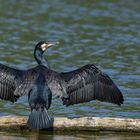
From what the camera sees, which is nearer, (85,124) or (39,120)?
(39,120)

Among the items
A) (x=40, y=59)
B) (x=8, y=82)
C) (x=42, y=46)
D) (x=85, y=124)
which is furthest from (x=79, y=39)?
(x=85, y=124)

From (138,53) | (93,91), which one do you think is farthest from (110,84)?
(138,53)

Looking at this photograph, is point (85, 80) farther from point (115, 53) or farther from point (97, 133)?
point (115, 53)

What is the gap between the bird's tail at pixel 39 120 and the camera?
9648 mm

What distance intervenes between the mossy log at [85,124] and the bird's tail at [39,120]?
0.59 ft

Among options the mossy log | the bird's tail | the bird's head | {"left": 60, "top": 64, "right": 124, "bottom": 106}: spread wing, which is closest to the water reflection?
the mossy log

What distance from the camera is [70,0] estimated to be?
85.0ft

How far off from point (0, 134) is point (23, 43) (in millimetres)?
8977

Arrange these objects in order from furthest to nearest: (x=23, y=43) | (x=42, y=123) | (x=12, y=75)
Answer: (x=23, y=43)
(x=12, y=75)
(x=42, y=123)

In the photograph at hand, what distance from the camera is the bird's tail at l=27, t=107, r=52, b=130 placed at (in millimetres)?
9648

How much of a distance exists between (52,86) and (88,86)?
24.0 inches

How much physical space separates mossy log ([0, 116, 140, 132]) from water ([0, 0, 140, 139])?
0.24 meters

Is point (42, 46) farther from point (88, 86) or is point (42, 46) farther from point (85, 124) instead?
point (85, 124)

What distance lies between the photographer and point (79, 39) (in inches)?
768
